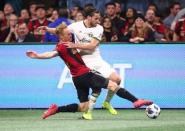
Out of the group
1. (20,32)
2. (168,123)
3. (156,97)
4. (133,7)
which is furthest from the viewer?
(133,7)

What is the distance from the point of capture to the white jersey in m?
13.6

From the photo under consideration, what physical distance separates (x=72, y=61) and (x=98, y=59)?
1.03m

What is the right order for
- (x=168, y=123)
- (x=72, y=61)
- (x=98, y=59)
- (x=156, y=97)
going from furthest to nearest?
(x=156, y=97)
(x=98, y=59)
(x=72, y=61)
(x=168, y=123)

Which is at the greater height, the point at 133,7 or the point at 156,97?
the point at 133,7

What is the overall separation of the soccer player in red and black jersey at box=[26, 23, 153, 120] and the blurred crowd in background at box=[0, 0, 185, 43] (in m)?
3.13

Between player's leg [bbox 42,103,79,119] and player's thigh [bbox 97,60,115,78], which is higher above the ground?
player's thigh [bbox 97,60,115,78]

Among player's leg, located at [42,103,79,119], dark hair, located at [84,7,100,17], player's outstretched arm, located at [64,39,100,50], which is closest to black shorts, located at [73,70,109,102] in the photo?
player's leg, located at [42,103,79,119]

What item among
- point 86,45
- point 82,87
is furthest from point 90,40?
point 82,87

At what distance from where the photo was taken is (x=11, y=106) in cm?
1630

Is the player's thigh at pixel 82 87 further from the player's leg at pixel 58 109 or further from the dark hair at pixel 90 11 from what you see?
the dark hair at pixel 90 11

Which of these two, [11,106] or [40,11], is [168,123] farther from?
[40,11]

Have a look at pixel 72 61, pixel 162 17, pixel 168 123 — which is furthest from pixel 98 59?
pixel 162 17

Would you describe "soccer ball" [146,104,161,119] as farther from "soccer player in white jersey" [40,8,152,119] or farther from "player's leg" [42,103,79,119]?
"player's leg" [42,103,79,119]

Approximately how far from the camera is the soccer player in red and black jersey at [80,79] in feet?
42.9
